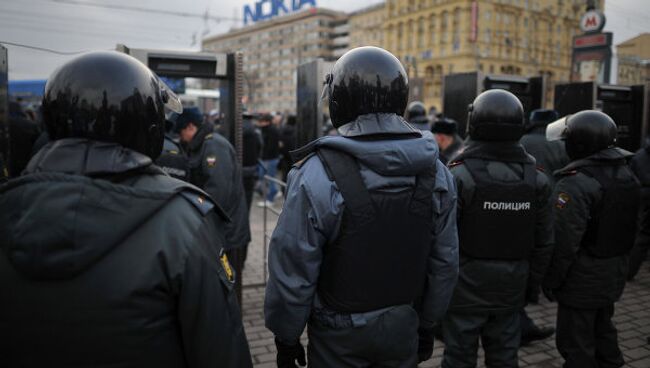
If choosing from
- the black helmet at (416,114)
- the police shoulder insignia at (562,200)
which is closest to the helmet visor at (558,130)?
the police shoulder insignia at (562,200)

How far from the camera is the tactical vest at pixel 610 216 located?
341cm

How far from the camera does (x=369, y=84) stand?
7.50ft

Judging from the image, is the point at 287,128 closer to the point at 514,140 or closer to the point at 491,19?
the point at 514,140

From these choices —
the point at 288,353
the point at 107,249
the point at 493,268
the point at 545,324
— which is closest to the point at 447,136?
the point at 545,324

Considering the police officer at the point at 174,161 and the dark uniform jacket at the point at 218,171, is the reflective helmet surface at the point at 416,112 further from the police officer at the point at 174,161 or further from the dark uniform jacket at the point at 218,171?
the police officer at the point at 174,161

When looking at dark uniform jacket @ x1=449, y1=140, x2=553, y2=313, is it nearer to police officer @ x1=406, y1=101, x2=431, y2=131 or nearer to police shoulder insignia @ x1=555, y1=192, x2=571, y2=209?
police shoulder insignia @ x1=555, y1=192, x2=571, y2=209

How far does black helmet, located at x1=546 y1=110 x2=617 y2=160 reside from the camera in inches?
138

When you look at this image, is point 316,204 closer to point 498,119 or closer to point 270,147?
point 498,119

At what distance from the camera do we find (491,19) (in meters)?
67.6

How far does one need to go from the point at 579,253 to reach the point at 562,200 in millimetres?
429

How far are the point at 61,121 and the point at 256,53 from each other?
434 ft

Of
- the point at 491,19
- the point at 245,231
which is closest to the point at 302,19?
the point at 491,19

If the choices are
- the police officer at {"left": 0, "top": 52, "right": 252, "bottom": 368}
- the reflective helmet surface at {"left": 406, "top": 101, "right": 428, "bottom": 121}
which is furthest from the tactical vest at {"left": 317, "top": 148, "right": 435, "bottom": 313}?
the reflective helmet surface at {"left": 406, "top": 101, "right": 428, "bottom": 121}

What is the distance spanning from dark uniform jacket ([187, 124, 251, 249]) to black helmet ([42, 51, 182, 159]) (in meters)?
3.12
